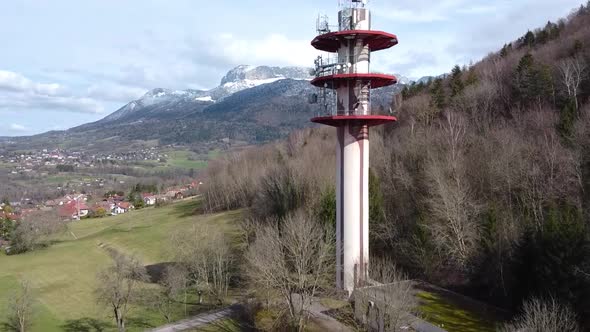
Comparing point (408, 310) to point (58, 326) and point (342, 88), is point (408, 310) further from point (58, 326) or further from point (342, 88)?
point (58, 326)

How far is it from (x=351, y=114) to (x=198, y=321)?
1500cm

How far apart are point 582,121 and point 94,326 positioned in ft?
126

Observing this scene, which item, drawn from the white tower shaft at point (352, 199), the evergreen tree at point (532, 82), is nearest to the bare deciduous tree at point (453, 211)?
the white tower shaft at point (352, 199)

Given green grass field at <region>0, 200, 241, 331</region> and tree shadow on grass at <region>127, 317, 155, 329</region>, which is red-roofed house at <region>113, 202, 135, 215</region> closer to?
green grass field at <region>0, 200, 241, 331</region>

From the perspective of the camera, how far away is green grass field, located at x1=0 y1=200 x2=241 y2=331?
1506 inches

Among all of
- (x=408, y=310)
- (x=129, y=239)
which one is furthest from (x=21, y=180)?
(x=408, y=310)

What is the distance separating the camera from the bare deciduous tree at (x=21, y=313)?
110 feet

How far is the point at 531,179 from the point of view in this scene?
35.9 metres

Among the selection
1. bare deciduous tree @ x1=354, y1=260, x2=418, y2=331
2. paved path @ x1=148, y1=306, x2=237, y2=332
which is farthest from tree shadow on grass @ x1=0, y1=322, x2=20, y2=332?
bare deciduous tree @ x1=354, y1=260, x2=418, y2=331

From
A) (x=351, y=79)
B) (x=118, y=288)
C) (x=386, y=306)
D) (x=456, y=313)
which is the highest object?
(x=351, y=79)

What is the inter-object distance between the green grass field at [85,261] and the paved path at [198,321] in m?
5.42

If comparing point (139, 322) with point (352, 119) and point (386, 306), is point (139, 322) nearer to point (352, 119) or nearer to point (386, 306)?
point (386, 306)

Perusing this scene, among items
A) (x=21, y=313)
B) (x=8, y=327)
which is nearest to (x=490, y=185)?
(x=21, y=313)

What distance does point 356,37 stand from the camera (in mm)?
26359
